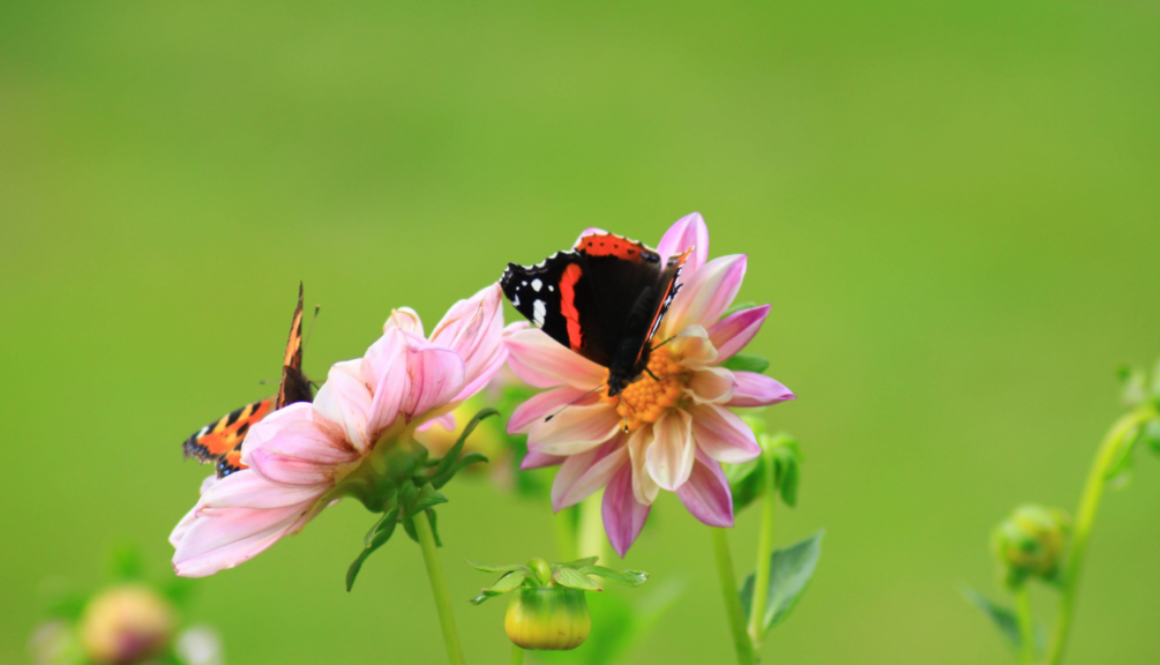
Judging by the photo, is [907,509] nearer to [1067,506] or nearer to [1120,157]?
[1067,506]

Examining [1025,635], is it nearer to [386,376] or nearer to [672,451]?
[672,451]

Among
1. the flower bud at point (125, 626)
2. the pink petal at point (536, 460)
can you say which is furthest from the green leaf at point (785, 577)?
the flower bud at point (125, 626)

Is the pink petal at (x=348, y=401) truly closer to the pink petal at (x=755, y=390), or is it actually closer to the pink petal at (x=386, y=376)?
the pink petal at (x=386, y=376)

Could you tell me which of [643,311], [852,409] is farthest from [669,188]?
[643,311]

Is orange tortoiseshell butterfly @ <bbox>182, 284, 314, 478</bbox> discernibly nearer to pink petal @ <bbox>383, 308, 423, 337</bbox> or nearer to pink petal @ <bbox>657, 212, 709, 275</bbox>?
pink petal @ <bbox>383, 308, 423, 337</bbox>

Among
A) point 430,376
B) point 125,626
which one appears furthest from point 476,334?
point 125,626
